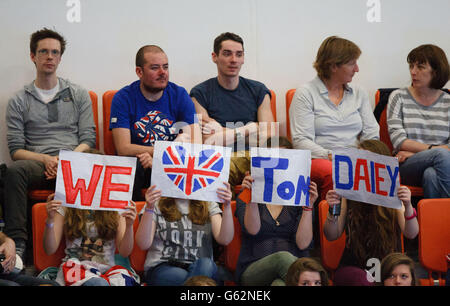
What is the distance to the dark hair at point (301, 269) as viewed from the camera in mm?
2533

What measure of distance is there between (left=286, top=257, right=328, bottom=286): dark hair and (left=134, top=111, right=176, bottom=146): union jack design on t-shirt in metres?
1.36

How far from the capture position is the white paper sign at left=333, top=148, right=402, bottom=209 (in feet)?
9.29

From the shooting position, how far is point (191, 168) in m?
2.90

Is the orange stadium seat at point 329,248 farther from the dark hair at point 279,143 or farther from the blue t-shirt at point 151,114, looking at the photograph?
the blue t-shirt at point 151,114

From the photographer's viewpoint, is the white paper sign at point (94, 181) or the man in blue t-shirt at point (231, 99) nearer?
the white paper sign at point (94, 181)

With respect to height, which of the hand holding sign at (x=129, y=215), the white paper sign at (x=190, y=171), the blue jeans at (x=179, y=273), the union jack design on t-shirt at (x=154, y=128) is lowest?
the blue jeans at (x=179, y=273)

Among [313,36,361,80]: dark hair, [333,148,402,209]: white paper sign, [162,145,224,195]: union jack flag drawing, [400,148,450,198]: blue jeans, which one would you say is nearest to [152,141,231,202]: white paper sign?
[162,145,224,195]: union jack flag drawing

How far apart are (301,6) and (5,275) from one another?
2915mm

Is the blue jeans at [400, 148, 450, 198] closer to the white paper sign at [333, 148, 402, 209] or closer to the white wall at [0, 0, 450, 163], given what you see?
the white paper sign at [333, 148, 402, 209]

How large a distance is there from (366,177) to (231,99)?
1.30 meters

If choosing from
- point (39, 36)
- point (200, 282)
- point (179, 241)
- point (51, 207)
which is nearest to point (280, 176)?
point (179, 241)

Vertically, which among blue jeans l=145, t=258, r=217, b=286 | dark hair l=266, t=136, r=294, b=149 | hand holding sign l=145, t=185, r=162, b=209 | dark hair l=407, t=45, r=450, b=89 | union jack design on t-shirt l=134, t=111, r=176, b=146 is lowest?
blue jeans l=145, t=258, r=217, b=286

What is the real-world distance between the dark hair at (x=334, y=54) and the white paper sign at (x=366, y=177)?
0.95 meters

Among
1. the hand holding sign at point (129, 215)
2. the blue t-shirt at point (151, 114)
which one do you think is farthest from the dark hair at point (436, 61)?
the hand holding sign at point (129, 215)
